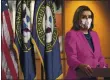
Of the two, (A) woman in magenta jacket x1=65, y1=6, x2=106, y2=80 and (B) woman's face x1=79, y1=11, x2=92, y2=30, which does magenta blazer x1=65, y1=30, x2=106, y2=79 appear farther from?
(B) woman's face x1=79, y1=11, x2=92, y2=30

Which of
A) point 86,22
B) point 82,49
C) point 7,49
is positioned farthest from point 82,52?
point 7,49

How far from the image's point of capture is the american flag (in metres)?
3.38

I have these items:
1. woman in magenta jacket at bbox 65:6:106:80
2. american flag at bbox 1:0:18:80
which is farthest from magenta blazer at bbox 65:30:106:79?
american flag at bbox 1:0:18:80

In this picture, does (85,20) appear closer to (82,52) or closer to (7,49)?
(82,52)

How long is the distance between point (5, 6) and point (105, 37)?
4.88 ft

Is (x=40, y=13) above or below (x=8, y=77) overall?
above

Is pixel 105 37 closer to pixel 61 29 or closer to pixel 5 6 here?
pixel 61 29

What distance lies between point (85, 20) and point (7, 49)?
1165 millimetres

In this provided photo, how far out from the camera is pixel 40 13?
3.43 metres

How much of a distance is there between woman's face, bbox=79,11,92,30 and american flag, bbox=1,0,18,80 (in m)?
1.13

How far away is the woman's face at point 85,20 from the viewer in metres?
2.54

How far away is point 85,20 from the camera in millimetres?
2574

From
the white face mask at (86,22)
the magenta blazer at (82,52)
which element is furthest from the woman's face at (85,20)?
the magenta blazer at (82,52)

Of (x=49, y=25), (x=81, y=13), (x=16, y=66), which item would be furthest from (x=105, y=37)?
(x=81, y=13)
